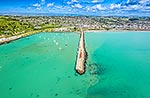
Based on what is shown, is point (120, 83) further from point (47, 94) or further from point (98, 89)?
point (47, 94)

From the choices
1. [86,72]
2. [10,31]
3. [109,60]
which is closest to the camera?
[86,72]

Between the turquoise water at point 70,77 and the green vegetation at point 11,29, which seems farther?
the green vegetation at point 11,29

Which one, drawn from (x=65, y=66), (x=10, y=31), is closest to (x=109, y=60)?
(x=65, y=66)

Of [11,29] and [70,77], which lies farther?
[11,29]

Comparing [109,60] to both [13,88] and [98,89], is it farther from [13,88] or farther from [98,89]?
[13,88]

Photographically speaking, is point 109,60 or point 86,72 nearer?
point 86,72

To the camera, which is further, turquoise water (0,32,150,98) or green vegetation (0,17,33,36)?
green vegetation (0,17,33,36)

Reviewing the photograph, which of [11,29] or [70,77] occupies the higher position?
[70,77]

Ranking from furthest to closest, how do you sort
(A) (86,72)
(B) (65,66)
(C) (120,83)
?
(B) (65,66) → (A) (86,72) → (C) (120,83)

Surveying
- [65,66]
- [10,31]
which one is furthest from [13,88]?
[10,31]
